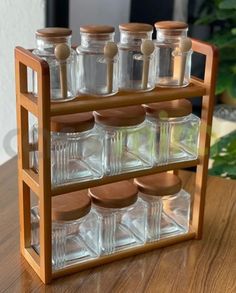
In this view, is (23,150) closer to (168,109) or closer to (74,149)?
(74,149)

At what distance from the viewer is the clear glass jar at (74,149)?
0.86 m

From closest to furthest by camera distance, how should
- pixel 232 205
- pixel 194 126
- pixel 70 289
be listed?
pixel 70 289, pixel 194 126, pixel 232 205

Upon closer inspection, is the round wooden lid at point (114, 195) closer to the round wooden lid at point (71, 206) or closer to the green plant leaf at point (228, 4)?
the round wooden lid at point (71, 206)

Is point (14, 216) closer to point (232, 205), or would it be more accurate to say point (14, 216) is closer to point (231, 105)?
point (232, 205)

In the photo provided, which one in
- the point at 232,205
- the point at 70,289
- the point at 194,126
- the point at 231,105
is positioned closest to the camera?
the point at 70,289

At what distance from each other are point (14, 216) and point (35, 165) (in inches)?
8.2

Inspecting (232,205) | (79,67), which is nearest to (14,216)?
(79,67)

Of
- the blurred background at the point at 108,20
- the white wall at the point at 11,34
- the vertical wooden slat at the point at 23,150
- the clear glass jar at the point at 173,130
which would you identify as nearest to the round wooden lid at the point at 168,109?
the clear glass jar at the point at 173,130

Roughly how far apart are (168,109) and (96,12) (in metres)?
0.99

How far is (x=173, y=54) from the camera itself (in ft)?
3.07

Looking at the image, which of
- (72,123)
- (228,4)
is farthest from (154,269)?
(228,4)

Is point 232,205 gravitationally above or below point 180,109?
below

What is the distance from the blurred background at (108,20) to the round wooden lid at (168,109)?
2.46 ft

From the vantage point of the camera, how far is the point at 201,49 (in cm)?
95
